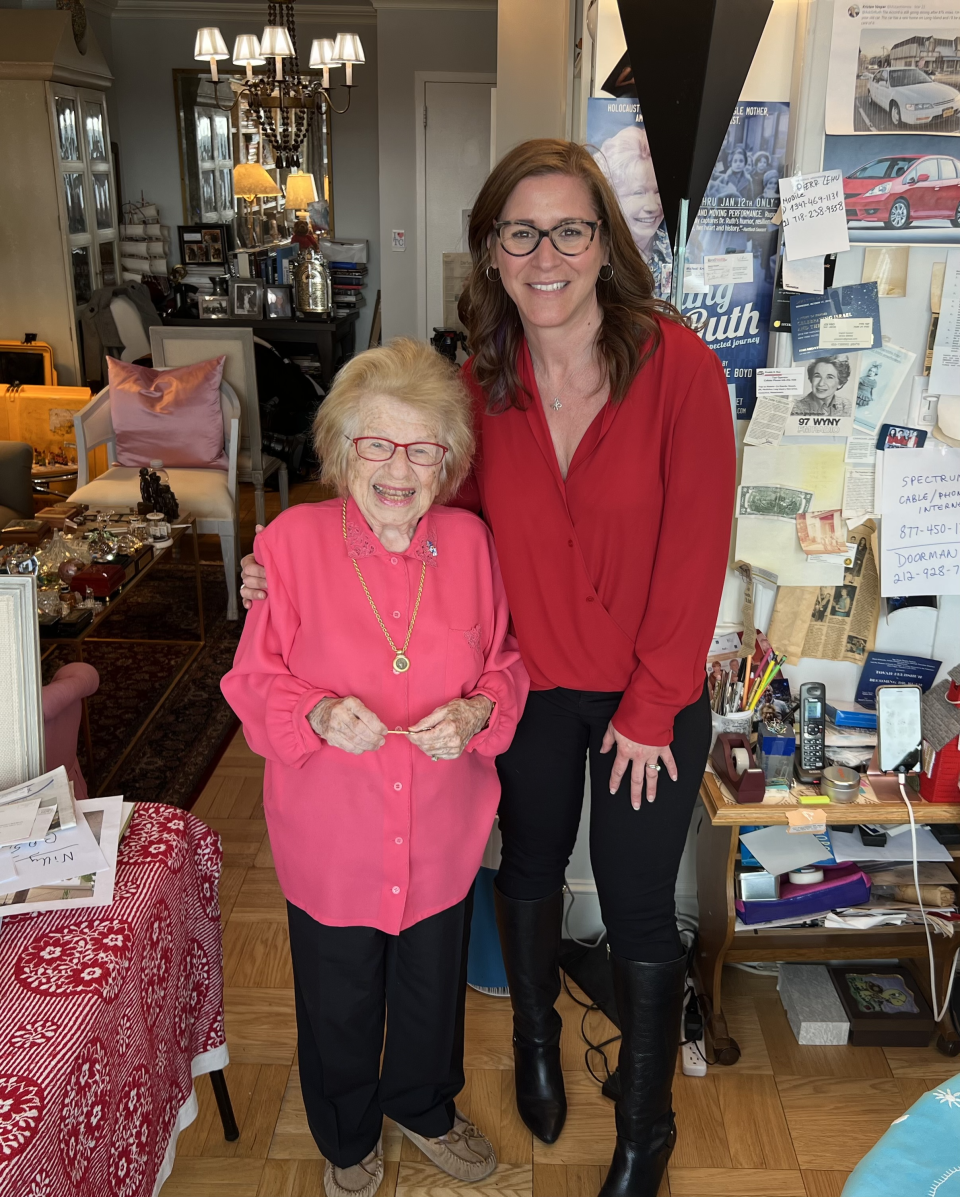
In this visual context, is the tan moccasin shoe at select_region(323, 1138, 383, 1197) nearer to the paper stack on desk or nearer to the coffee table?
the paper stack on desk

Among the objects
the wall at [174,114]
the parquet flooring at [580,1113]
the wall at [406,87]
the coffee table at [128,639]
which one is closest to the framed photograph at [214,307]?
the wall at [406,87]

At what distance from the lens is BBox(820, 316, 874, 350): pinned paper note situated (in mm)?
1783

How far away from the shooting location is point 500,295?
1.48 m

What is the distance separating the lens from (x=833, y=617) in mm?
1977

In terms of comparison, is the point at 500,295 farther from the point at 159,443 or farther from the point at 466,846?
the point at 159,443

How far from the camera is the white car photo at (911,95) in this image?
5.51 feet

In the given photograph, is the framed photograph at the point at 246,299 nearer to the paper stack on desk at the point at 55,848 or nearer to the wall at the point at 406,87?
the wall at the point at 406,87

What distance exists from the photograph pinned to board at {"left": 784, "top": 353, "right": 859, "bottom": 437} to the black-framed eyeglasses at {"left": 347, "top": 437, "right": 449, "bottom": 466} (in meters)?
0.79

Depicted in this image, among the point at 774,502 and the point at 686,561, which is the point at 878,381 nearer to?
the point at 774,502

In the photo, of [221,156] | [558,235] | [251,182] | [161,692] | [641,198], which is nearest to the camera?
[558,235]

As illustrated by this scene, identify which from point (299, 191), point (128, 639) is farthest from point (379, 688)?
point (299, 191)

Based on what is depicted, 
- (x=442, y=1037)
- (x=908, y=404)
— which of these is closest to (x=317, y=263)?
(x=908, y=404)

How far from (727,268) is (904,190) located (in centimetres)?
30

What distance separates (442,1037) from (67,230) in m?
5.53
